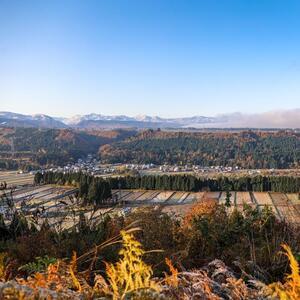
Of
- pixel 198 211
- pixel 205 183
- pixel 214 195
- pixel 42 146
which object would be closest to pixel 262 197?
pixel 214 195

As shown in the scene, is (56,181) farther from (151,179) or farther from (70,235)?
(70,235)

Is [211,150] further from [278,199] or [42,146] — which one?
[278,199]

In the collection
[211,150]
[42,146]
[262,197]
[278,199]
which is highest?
[42,146]

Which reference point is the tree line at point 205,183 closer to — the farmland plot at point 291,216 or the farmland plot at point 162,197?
the farmland plot at point 162,197

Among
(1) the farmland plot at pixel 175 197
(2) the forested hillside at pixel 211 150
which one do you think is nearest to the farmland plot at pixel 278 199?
(1) the farmland plot at pixel 175 197

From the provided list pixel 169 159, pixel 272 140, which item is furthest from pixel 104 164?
pixel 272 140

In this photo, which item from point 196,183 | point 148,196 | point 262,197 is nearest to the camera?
point 262,197
